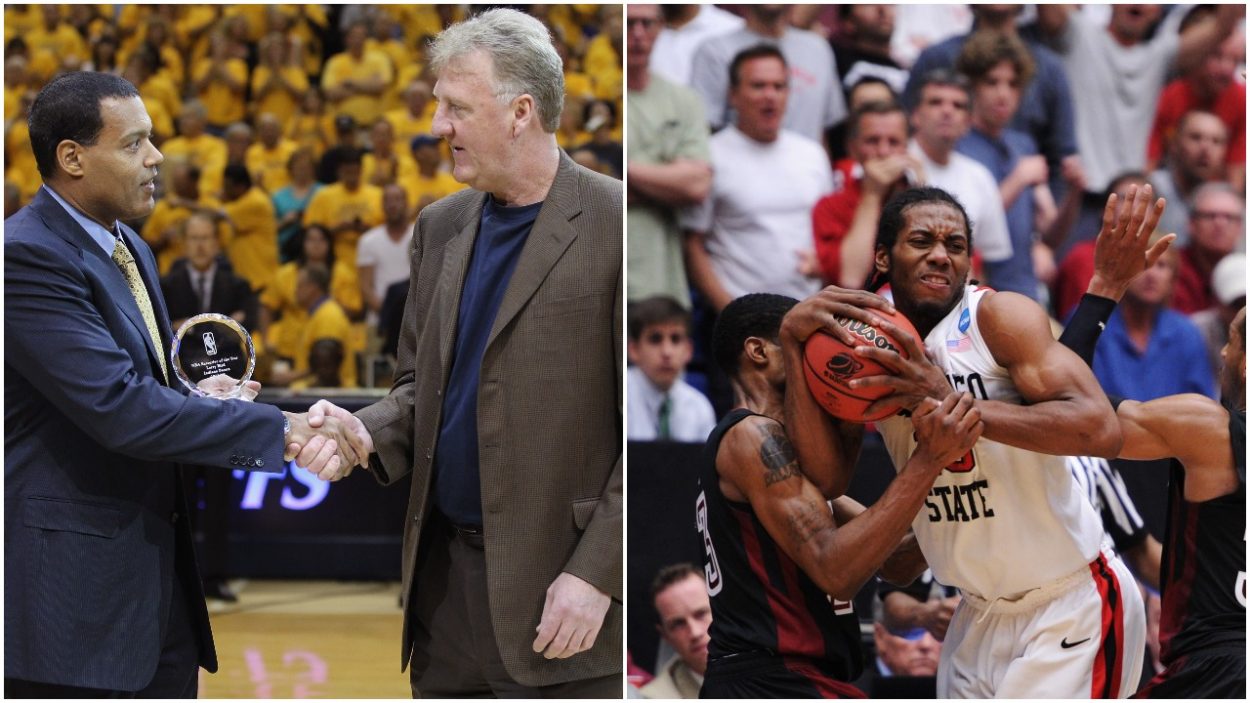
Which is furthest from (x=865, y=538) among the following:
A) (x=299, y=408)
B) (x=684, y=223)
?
(x=299, y=408)

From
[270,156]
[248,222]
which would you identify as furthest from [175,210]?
[270,156]

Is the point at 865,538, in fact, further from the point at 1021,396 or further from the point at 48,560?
the point at 48,560

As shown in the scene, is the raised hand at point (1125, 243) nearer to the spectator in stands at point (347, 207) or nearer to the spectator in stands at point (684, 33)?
the spectator in stands at point (684, 33)

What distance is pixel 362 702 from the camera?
3658 mm

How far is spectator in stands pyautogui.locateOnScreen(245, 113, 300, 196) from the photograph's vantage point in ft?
31.3

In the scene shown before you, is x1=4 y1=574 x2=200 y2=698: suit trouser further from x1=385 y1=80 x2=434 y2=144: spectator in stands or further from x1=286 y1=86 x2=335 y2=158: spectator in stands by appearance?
x1=286 y1=86 x2=335 y2=158: spectator in stands

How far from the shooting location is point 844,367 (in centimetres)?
307

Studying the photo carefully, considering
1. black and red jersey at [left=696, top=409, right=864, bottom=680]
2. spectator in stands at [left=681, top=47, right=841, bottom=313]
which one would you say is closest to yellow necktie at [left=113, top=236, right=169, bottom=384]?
black and red jersey at [left=696, top=409, right=864, bottom=680]

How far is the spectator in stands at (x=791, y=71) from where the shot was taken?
661 cm

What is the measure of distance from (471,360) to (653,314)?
3.11 metres

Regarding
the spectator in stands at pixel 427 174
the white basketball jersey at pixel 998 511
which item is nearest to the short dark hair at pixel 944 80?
the spectator in stands at pixel 427 174

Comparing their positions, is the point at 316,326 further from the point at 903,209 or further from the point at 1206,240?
the point at 903,209

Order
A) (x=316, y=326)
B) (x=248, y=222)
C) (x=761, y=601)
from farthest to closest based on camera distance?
(x=248, y=222)
(x=316, y=326)
(x=761, y=601)

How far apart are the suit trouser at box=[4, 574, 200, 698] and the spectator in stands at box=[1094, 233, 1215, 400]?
14.7ft
